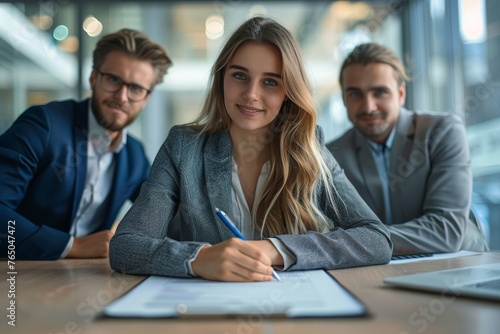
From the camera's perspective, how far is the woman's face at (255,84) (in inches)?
58.7

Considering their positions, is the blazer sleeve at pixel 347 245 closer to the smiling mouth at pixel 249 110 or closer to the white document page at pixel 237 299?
the white document page at pixel 237 299

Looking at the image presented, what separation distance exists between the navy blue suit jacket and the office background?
5.96 ft

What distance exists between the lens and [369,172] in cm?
202

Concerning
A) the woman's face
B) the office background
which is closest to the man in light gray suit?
the woman's face

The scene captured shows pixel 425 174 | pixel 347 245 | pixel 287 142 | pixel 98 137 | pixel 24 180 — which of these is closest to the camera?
pixel 347 245

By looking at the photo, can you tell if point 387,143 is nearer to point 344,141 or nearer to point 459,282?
point 344,141

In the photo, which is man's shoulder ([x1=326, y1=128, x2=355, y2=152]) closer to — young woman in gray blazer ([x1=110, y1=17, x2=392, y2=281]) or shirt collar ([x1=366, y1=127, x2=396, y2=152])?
shirt collar ([x1=366, y1=127, x2=396, y2=152])

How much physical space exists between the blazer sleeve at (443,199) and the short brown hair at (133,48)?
44.4 inches

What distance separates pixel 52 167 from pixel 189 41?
8.81 ft

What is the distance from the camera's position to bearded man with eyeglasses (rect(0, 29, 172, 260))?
188 centimetres

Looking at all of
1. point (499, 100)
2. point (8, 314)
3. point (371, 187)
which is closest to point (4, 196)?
point (8, 314)

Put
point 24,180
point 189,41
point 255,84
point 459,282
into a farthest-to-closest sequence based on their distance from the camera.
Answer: point 189,41 → point 24,180 → point 255,84 → point 459,282

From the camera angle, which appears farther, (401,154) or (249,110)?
(401,154)

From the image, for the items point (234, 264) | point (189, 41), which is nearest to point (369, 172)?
point (234, 264)
